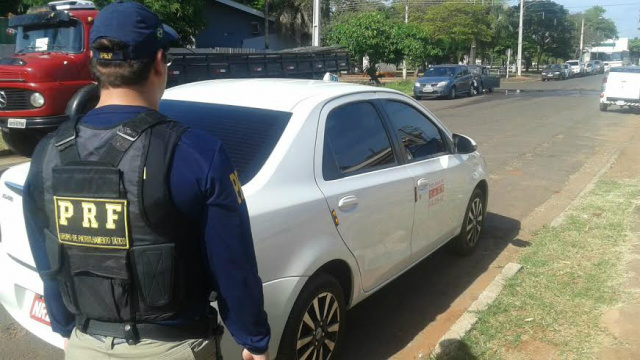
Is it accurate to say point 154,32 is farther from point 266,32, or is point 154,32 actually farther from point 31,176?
point 266,32

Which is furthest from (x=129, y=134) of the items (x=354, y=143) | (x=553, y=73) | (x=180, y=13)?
(x=553, y=73)

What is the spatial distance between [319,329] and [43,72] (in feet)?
24.2

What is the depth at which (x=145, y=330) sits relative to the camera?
5.39 feet

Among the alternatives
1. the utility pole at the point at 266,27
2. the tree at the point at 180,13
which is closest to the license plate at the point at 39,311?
the tree at the point at 180,13

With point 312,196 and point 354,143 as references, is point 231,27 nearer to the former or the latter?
point 354,143

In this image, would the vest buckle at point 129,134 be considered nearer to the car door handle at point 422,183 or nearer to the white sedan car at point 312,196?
the white sedan car at point 312,196

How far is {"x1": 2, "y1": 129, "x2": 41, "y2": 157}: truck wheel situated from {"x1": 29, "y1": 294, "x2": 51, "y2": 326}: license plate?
7.39 m

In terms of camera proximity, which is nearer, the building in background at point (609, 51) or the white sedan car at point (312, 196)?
the white sedan car at point (312, 196)

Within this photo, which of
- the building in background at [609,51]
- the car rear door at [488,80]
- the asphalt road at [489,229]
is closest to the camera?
the asphalt road at [489,229]

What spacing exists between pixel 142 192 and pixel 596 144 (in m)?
13.1

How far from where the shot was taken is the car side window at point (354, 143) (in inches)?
131

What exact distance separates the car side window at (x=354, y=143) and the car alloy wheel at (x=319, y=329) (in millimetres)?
683

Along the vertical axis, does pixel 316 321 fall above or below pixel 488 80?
below

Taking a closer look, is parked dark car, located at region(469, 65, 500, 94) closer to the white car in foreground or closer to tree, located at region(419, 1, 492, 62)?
the white car in foreground
